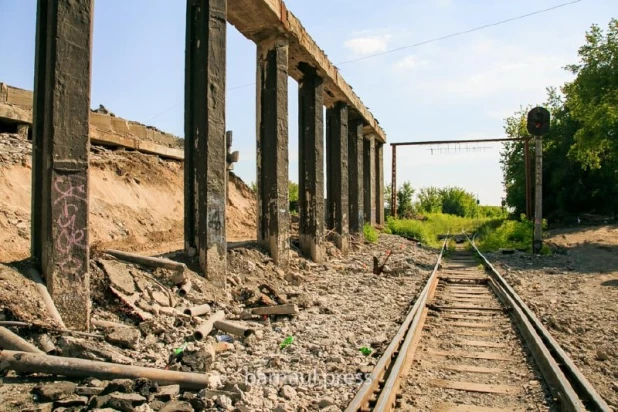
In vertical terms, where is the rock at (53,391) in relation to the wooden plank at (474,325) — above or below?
above

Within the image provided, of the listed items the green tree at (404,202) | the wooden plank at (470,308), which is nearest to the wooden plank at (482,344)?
the wooden plank at (470,308)

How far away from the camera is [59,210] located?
206 inches

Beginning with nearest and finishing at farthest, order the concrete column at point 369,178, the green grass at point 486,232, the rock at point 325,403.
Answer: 1. the rock at point 325,403
2. the green grass at point 486,232
3. the concrete column at point 369,178

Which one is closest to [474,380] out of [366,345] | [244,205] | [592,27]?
[366,345]

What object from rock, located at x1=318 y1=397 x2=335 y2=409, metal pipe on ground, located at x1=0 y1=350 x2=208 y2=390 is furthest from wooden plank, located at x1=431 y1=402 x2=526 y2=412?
metal pipe on ground, located at x1=0 y1=350 x2=208 y2=390

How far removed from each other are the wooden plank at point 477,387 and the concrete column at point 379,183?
832 inches

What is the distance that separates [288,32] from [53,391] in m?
8.68

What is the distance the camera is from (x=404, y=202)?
114 feet

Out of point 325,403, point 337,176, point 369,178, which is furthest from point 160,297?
point 369,178

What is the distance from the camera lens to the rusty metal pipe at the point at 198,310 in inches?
242

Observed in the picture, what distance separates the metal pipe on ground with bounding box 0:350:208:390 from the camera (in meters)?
3.78

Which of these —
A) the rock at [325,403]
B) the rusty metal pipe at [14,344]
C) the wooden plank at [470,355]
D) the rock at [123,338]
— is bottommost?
the wooden plank at [470,355]

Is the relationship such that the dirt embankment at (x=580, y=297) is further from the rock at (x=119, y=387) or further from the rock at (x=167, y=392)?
the rock at (x=119, y=387)

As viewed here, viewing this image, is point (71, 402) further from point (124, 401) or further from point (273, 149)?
point (273, 149)
